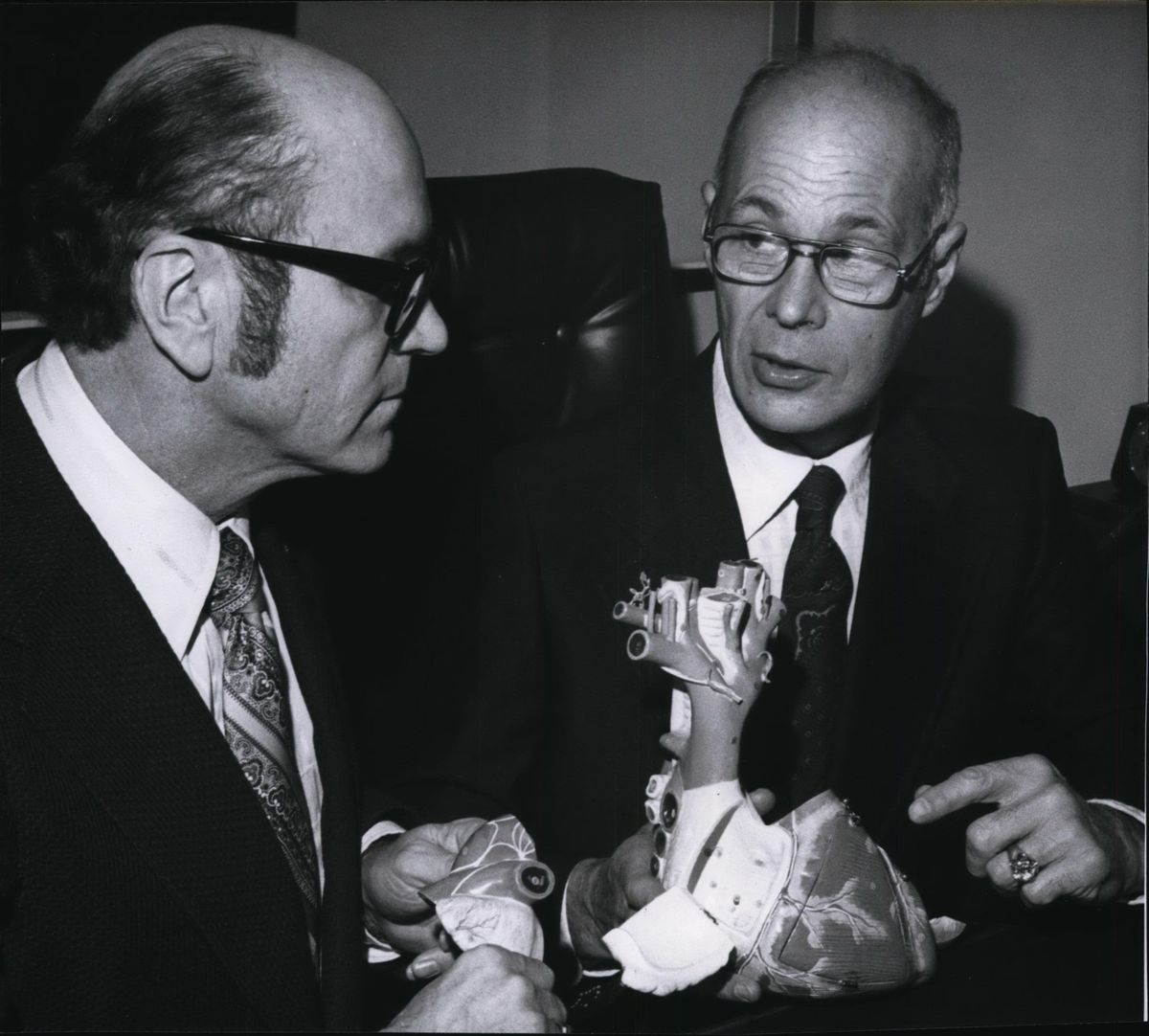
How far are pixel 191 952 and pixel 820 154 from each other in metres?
0.67

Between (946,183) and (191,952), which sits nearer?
(191,952)

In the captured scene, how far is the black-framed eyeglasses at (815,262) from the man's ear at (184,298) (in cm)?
35

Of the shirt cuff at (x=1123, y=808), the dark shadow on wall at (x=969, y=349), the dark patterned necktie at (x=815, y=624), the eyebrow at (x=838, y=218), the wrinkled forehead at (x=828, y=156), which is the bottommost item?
the shirt cuff at (x=1123, y=808)

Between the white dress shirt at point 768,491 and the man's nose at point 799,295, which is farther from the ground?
the man's nose at point 799,295

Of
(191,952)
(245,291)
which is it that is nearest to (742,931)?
(191,952)

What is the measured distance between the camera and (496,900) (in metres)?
0.72

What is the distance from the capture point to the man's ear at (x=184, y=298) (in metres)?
0.72

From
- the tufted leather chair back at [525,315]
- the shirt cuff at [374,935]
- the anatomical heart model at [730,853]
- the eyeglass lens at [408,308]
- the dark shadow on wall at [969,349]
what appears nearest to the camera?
the anatomical heart model at [730,853]

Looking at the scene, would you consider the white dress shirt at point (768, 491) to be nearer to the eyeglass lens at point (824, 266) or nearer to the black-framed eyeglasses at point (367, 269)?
the eyeglass lens at point (824, 266)

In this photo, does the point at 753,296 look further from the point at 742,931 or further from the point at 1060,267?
the point at 742,931

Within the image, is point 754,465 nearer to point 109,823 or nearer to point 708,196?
point 708,196

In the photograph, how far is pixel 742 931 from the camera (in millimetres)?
694

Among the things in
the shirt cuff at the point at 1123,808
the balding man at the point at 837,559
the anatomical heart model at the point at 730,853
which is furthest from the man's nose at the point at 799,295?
the shirt cuff at the point at 1123,808

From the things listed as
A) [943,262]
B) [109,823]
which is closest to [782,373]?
[943,262]
